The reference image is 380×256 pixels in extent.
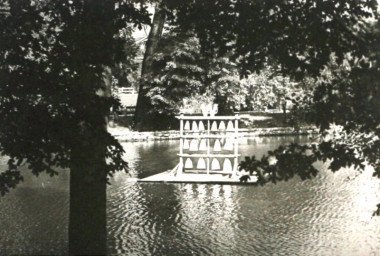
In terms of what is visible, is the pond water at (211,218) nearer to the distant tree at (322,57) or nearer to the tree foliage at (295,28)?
the distant tree at (322,57)

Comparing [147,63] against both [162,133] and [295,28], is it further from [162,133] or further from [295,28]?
[295,28]

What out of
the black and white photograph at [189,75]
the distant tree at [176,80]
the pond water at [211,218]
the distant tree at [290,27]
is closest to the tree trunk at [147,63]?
the distant tree at [176,80]

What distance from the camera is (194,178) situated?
1709 centimetres

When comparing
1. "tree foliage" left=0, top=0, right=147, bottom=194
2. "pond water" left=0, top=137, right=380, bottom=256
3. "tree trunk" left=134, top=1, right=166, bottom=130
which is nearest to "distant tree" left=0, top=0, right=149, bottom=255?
"tree foliage" left=0, top=0, right=147, bottom=194

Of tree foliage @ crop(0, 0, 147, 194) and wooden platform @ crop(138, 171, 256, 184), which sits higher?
tree foliage @ crop(0, 0, 147, 194)

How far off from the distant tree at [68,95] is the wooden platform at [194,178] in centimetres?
1019

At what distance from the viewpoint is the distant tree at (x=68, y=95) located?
5.89 meters

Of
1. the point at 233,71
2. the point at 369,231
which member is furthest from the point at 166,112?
the point at 369,231

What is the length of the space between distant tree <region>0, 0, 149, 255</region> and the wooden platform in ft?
33.4

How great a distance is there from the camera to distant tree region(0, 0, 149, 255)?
5891 mm

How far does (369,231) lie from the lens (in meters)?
10.3

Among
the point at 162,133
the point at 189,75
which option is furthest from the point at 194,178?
the point at 162,133

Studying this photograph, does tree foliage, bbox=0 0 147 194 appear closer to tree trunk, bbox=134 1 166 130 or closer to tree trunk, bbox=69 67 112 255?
tree trunk, bbox=69 67 112 255

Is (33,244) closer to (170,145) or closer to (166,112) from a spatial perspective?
(170,145)
